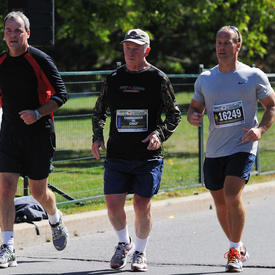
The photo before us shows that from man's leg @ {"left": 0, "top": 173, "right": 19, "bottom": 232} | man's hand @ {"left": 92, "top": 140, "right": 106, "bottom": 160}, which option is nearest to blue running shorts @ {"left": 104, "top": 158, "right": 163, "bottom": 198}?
man's hand @ {"left": 92, "top": 140, "right": 106, "bottom": 160}

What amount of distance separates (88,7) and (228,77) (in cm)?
1247

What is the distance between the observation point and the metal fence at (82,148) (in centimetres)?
1005

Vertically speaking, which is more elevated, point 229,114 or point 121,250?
point 229,114

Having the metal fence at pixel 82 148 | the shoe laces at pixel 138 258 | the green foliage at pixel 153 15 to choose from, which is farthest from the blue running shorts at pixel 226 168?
the green foliage at pixel 153 15

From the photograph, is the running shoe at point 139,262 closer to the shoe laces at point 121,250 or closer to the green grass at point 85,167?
the shoe laces at point 121,250

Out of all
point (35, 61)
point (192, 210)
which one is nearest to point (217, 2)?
point (192, 210)

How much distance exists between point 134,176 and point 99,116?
22.9 inches

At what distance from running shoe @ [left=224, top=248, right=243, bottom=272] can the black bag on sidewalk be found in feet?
7.73

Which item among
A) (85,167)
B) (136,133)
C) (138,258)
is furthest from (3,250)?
(85,167)

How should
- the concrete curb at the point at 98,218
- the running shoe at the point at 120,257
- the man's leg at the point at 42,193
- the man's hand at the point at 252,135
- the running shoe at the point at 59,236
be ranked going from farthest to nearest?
the concrete curb at the point at 98,218, the running shoe at the point at 59,236, the man's leg at the point at 42,193, the running shoe at the point at 120,257, the man's hand at the point at 252,135

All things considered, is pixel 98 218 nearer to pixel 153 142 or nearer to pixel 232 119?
pixel 153 142

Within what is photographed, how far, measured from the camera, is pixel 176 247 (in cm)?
780

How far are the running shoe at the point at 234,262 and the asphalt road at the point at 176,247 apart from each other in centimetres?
8

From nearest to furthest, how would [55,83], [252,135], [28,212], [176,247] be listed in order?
[252,135] < [55,83] < [176,247] < [28,212]
